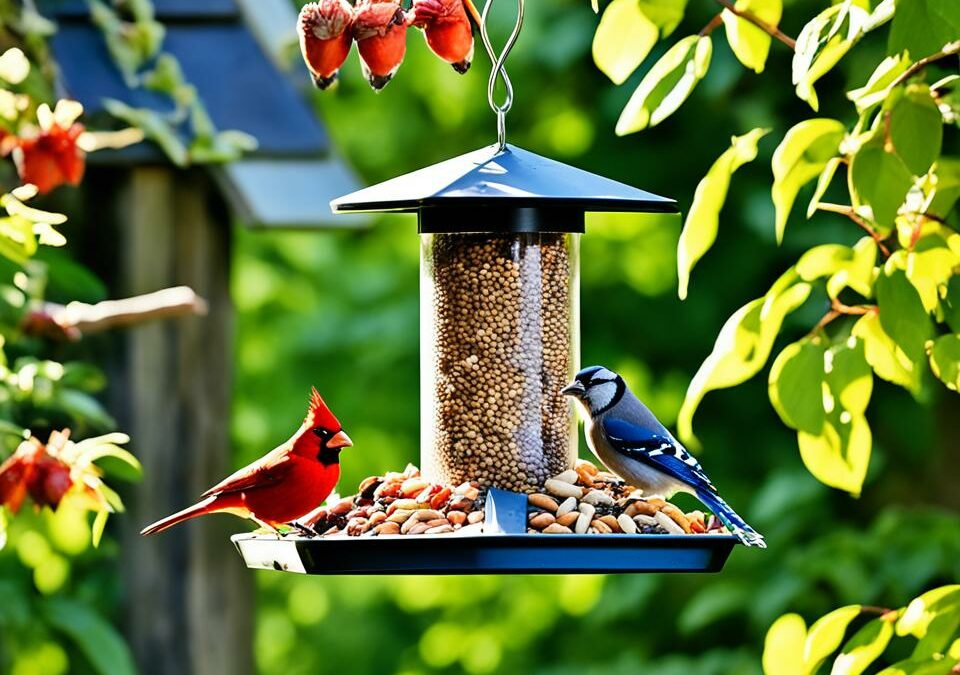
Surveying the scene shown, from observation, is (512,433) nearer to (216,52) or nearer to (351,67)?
(216,52)

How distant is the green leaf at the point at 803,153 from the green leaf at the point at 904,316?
8.4 inches

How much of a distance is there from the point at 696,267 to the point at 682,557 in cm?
486

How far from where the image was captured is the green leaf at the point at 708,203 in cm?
297

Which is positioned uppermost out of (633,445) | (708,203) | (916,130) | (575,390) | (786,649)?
(916,130)

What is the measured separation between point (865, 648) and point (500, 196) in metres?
1.07

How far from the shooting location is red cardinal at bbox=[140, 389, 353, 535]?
11.0ft

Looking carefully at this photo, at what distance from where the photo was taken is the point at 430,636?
10.5 metres

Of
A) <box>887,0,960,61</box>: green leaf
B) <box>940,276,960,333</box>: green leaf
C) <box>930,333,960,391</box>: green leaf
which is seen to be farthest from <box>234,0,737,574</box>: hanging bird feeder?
<box>887,0,960,61</box>: green leaf

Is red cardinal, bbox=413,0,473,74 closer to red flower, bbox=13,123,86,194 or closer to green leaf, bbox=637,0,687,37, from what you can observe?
green leaf, bbox=637,0,687,37

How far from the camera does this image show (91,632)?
4.52m

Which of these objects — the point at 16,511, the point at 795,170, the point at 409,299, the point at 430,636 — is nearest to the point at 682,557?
the point at 795,170

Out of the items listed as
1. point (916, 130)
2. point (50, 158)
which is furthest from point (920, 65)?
point (50, 158)

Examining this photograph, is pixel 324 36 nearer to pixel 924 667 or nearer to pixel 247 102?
pixel 924 667

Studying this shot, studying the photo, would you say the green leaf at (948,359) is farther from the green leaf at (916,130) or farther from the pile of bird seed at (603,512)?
the pile of bird seed at (603,512)
